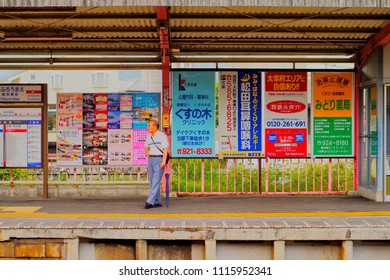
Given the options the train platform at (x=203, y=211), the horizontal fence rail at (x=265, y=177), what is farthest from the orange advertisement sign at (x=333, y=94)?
the train platform at (x=203, y=211)

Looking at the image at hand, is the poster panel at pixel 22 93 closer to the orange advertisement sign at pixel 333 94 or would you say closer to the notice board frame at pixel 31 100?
the notice board frame at pixel 31 100

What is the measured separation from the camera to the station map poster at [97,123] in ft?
38.1

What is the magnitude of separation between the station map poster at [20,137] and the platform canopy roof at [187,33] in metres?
1.11

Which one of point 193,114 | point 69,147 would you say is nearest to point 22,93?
point 69,147

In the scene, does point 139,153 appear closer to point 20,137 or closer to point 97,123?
point 97,123

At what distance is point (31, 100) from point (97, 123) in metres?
1.41

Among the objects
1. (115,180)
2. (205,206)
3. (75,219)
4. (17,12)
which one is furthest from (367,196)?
(17,12)

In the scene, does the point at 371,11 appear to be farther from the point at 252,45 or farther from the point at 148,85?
the point at 148,85

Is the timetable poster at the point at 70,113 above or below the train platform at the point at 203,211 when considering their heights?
above

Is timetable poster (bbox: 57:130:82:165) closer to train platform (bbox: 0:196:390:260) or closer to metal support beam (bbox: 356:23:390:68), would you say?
train platform (bbox: 0:196:390:260)

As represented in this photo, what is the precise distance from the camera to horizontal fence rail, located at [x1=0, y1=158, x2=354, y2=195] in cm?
1167

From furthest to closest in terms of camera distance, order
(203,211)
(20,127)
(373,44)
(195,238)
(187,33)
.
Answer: (20,127) < (373,44) < (187,33) < (203,211) < (195,238)

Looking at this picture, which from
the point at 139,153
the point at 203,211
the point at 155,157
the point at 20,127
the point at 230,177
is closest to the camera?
the point at 203,211

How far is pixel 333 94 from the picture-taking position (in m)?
11.6
